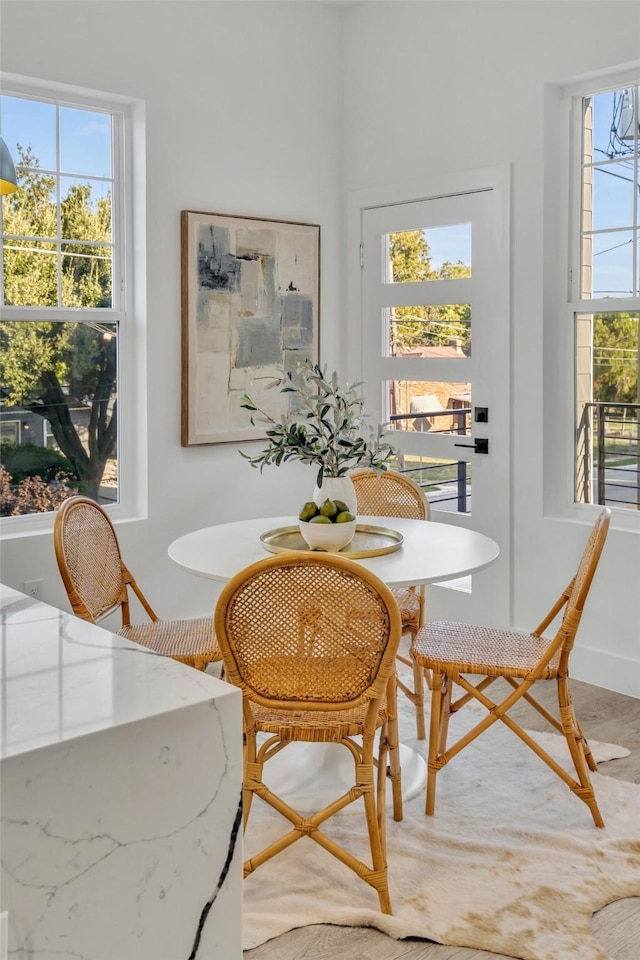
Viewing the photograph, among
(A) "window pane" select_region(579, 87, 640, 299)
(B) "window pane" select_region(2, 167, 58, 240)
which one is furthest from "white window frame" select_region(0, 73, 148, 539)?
(A) "window pane" select_region(579, 87, 640, 299)

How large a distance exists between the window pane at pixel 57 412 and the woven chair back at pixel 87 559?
857mm

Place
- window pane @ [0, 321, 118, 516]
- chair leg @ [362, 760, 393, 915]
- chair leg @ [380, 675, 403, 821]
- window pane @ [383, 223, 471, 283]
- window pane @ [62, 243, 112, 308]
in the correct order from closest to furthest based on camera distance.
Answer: chair leg @ [362, 760, 393, 915], chair leg @ [380, 675, 403, 821], window pane @ [0, 321, 118, 516], window pane @ [62, 243, 112, 308], window pane @ [383, 223, 471, 283]

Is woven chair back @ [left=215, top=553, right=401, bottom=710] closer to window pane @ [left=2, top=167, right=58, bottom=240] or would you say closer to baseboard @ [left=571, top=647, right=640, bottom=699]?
baseboard @ [left=571, top=647, right=640, bottom=699]

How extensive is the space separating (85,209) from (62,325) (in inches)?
20.4

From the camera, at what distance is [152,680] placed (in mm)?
1124

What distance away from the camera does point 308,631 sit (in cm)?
210

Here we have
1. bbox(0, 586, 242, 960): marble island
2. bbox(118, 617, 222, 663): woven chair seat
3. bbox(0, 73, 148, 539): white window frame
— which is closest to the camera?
bbox(0, 586, 242, 960): marble island

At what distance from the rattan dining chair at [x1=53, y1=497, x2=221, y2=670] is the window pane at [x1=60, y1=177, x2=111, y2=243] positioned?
4.69 feet

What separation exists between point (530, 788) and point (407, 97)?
3.22 meters

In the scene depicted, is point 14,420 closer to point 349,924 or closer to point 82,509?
point 82,509

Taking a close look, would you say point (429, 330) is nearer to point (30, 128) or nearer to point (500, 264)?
point (500, 264)

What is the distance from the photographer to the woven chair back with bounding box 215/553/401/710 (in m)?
2.05

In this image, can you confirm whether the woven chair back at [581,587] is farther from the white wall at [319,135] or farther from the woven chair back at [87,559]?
the woven chair back at [87,559]

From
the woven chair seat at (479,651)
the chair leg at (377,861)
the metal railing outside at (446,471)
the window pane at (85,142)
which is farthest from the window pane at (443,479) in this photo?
the chair leg at (377,861)
